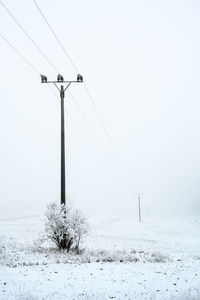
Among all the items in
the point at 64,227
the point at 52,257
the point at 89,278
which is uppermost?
the point at 64,227

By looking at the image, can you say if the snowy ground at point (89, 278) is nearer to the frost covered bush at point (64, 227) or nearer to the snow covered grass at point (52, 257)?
the snow covered grass at point (52, 257)

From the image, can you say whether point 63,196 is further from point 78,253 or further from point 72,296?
point 72,296

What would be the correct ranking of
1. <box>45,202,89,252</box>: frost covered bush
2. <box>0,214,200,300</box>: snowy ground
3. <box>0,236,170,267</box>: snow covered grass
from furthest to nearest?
<box>45,202,89,252</box>: frost covered bush < <box>0,236,170,267</box>: snow covered grass < <box>0,214,200,300</box>: snowy ground

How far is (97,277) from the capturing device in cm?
1002

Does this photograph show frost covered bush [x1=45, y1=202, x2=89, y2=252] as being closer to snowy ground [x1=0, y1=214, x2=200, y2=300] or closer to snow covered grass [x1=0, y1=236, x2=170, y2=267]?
snow covered grass [x1=0, y1=236, x2=170, y2=267]

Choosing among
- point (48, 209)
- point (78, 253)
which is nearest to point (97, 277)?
point (78, 253)

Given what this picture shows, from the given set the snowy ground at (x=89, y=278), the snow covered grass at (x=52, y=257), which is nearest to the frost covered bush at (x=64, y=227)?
the snow covered grass at (x=52, y=257)

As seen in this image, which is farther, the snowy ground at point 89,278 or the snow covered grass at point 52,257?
the snow covered grass at point 52,257

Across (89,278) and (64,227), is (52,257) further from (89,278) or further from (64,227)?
(89,278)

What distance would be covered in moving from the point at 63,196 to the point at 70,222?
2.01 metres

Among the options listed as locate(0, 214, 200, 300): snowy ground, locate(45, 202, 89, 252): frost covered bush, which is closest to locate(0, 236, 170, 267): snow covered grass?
locate(0, 214, 200, 300): snowy ground

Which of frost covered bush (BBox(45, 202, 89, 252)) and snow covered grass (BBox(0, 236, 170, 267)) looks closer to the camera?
snow covered grass (BBox(0, 236, 170, 267))

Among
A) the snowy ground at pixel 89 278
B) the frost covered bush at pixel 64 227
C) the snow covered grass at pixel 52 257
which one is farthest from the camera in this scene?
the frost covered bush at pixel 64 227

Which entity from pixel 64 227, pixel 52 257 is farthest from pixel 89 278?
pixel 64 227
